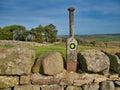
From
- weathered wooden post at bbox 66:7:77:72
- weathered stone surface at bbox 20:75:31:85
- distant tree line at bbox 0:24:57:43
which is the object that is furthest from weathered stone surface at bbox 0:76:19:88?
distant tree line at bbox 0:24:57:43

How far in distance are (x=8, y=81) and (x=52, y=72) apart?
95 centimetres

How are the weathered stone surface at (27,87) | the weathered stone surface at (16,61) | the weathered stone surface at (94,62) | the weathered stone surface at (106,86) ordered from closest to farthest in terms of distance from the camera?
the weathered stone surface at (16,61) → the weathered stone surface at (27,87) → the weathered stone surface at (94,62) → the weathered stone surface at (106,86)

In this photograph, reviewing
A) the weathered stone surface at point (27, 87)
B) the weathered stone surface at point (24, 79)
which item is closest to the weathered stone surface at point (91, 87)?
the weathered stone surface at point (27, 87)

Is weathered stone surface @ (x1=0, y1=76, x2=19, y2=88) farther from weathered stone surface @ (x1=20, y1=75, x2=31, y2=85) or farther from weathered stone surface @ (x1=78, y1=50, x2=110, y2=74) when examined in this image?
weathered stone surface @ (x1=78, y1=50, x2=110, y2=74)

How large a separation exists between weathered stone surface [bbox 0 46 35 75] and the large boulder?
189mm

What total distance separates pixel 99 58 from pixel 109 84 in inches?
24.8

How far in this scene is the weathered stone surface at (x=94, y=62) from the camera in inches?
198

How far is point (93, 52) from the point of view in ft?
17.3

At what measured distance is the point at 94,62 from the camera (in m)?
5.05

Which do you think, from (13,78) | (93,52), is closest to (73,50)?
(93,52)

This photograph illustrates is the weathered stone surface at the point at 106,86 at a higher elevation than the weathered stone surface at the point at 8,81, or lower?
lower

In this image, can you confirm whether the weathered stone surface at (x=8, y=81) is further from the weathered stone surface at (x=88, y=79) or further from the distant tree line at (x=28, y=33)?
the distant tree line at (x=28, y=33)

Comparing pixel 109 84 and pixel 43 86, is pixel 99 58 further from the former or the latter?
pixel 43 86

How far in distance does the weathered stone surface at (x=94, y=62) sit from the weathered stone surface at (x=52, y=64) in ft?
1.73
